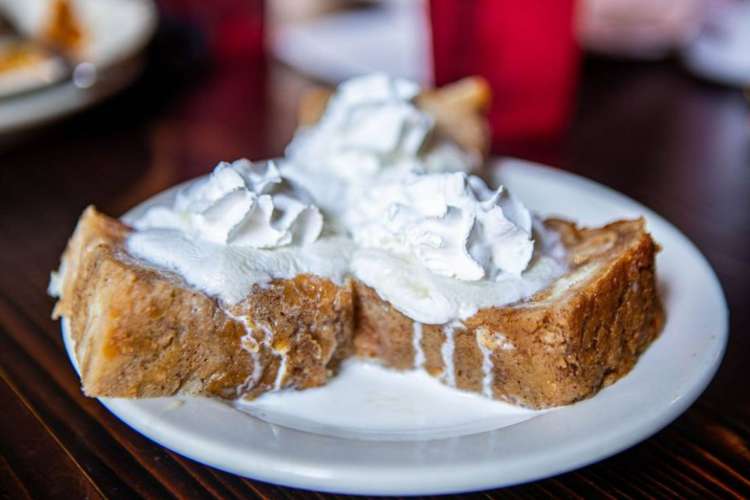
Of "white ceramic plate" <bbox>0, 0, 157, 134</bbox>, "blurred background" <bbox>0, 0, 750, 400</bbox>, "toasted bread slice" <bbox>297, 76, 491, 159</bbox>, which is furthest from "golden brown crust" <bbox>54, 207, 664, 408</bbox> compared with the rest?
"white ceramic plate" <bbox>0, 0, 157, 134</bbox>

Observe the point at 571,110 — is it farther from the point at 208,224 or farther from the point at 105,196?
the point at 208,224

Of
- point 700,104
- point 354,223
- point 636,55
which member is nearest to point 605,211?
point 354,223

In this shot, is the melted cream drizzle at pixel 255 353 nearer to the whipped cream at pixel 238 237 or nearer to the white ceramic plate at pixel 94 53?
the whipped cream at pixel 238 237

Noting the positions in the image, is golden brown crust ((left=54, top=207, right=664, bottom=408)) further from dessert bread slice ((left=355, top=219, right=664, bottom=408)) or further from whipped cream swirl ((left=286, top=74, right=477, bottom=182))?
whipped cream swirl ((left=286, top=74, right=477, bottom=182))

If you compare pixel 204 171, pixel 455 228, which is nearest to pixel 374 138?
pixel 455 228

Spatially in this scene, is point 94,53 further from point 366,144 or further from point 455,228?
point 455,228

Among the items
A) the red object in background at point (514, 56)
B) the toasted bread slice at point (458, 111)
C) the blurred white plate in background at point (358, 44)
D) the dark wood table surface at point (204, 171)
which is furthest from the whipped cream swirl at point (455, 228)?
the blurred white plate in background at point (358, 44)

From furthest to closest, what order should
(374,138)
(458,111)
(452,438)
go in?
(458,111)
(374,138)
(452,438)
